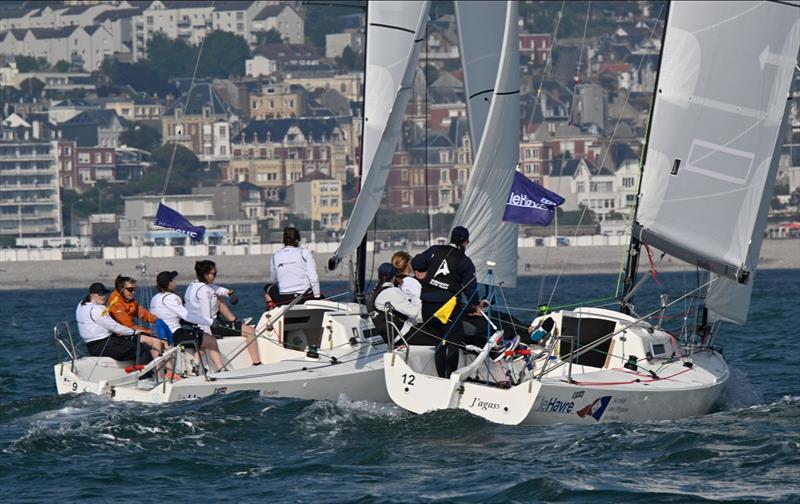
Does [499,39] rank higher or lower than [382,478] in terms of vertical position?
higher

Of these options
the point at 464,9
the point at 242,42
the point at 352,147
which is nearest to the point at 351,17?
the point at 242,42

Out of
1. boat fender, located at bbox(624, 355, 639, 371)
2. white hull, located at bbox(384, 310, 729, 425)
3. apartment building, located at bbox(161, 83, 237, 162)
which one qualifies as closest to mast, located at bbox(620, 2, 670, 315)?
white hull, located at bbox(384, 310, 729, 425)

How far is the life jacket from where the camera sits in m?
11.9

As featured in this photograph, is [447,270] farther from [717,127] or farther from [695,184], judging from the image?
[717,127]

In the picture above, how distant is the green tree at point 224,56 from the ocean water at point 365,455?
489 feet

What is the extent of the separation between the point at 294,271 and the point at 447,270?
7.54 ft

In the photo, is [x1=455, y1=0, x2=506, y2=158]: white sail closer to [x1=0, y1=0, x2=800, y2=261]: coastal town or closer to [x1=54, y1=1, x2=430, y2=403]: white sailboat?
[x1=54, y1=1, x2=430, y2=403]: white sailboat

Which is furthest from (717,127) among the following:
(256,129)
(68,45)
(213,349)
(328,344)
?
(68,45)

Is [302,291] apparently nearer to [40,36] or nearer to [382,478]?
[382,478]

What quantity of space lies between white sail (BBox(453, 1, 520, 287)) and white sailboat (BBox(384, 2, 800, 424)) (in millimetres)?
1956

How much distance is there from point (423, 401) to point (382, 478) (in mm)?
1339

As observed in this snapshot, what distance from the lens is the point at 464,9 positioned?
56.5ft

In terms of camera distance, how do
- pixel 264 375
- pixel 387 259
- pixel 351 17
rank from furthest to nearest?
pixel 351 17
pixel 387 259
pixel 264 375

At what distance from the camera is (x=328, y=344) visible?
13820 mm
